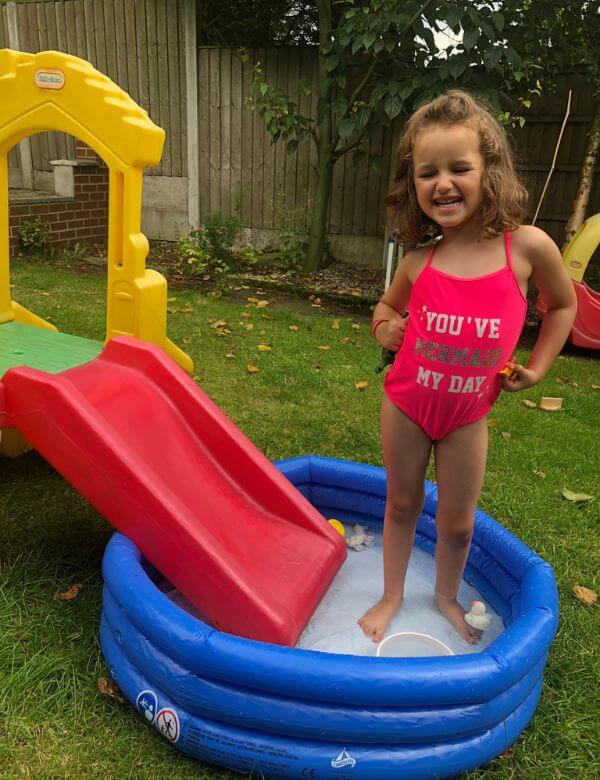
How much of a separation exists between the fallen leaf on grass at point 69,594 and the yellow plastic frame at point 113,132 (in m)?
1.16

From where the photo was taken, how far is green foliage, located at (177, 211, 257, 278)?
7336 mm

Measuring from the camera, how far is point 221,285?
7051 millimetres

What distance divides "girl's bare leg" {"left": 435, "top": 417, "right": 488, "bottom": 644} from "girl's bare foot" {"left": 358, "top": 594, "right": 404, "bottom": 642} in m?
0.17

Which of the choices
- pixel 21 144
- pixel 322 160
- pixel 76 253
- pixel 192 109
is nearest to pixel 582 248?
pixel 322 160

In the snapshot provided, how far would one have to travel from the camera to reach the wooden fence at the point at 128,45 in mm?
8492

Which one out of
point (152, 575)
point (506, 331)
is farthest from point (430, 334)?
point (152, 575)

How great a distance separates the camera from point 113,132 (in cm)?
289

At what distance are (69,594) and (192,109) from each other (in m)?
7.49

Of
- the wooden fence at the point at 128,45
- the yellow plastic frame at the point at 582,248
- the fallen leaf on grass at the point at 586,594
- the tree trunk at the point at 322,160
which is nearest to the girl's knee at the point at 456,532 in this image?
the fallen leaf on grass at the point at 586,594

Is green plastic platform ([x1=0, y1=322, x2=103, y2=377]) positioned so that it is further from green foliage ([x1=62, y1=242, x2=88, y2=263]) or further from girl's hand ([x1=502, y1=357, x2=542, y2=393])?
green foliage ([x1=62, y1=242, x2=88, y2=263])

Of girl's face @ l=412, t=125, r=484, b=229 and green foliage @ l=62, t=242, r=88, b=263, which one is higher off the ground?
girl's face @ l=412, t=125, r=484, b=229

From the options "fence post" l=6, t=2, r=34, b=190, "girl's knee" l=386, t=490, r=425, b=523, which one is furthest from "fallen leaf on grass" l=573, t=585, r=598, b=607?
"fence post" l=6, t=2, r=34, b=190

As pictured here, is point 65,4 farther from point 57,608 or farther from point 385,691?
point 385,691

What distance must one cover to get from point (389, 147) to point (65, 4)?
534 cm
